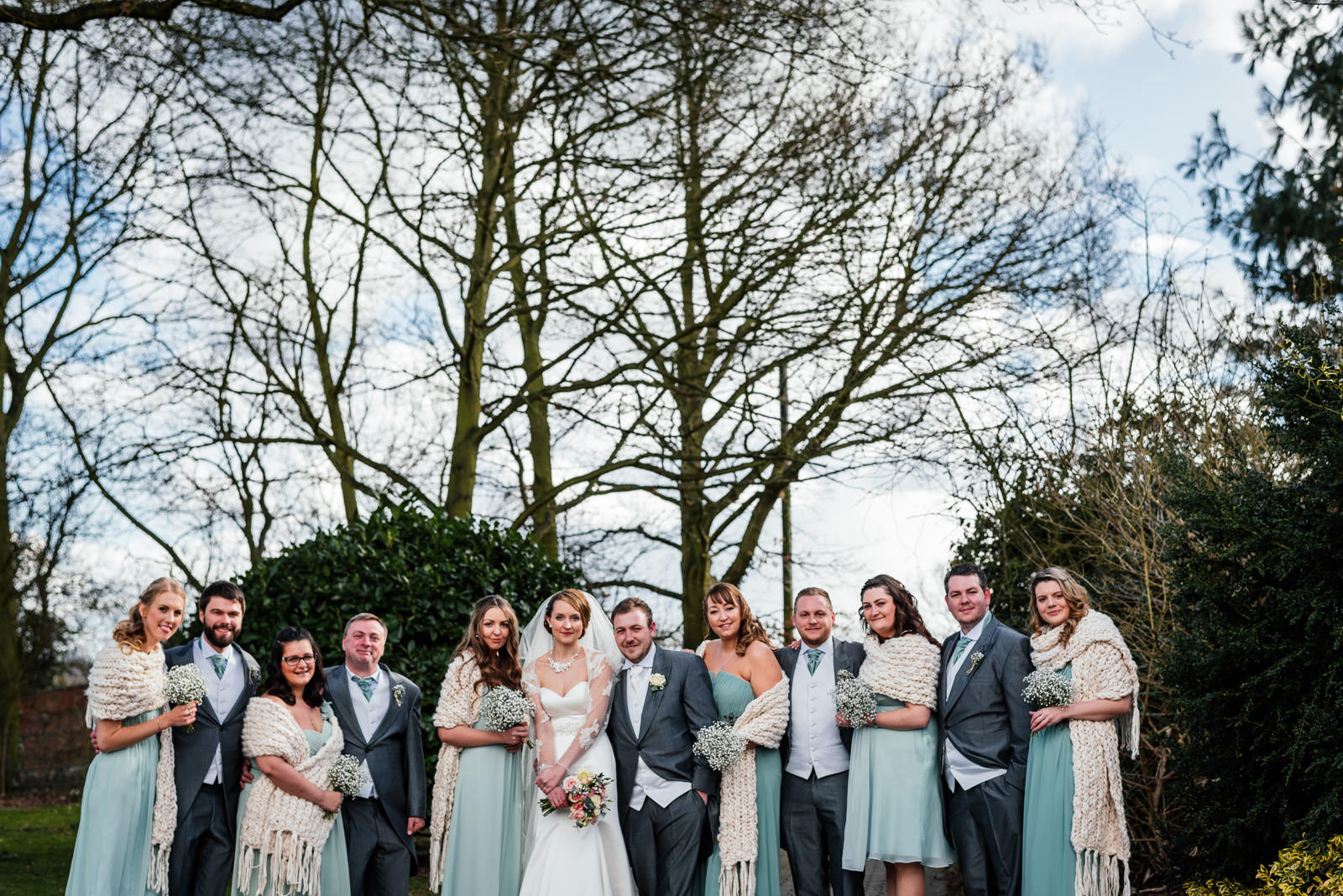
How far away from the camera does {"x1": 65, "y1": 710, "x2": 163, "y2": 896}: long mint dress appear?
6020 millimetres

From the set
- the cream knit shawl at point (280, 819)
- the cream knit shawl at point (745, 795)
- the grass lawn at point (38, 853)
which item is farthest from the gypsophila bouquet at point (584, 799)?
the grass lawn at point (38, 853)

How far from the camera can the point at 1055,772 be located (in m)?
6.32

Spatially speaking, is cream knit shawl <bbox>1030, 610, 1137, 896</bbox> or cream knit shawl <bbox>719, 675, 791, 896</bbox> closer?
cream knit shawl <bbox>1030, 610, 1137, 896</bbox>

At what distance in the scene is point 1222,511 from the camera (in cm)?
656

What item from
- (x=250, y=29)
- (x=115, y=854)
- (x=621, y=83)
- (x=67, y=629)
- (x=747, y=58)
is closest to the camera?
(x=115, y=854)

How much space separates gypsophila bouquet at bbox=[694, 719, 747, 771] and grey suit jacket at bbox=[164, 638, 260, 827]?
2416 mm

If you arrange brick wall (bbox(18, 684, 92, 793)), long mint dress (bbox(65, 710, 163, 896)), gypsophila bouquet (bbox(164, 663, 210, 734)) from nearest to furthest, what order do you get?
long mint dress (bbox(65, 710, 163, 896))
gypsophila bouquet (bbox(164, 663, 210, 734))
brick wall (bbox(18, 684, 92, 793))

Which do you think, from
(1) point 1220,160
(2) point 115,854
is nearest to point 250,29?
(2) point 115,854

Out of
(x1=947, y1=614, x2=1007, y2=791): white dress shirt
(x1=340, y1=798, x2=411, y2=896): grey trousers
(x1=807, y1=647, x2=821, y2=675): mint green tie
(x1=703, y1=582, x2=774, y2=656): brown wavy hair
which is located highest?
(x1=703, y1=582, x2=774, y2=656): brown wavy hair

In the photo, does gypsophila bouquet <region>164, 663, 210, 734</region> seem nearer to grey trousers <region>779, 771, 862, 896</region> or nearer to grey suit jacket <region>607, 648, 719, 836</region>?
grey suit jacket <region>607, 648, 719, 836</region>

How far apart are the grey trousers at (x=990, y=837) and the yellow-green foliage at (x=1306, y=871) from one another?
3.81 ft

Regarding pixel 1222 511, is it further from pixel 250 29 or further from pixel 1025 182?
pixel 250 29

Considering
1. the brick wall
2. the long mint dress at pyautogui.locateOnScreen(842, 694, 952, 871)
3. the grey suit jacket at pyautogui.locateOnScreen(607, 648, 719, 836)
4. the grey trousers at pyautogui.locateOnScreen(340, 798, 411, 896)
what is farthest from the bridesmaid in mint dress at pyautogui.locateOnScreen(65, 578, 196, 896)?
the brick wall

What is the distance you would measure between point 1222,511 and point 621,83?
6.02 m
